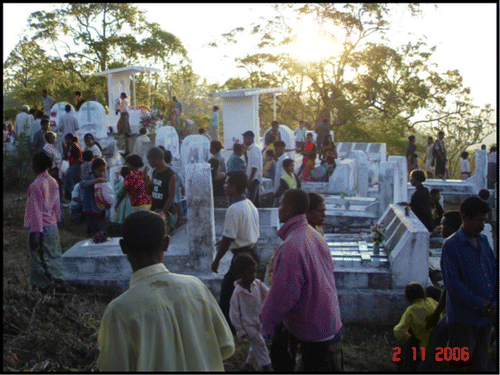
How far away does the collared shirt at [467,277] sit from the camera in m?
3.70

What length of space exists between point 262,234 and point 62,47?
23941 millimetres

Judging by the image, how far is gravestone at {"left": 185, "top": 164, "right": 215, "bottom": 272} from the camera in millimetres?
6402

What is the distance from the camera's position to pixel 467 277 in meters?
3.73

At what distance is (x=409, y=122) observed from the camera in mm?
26094

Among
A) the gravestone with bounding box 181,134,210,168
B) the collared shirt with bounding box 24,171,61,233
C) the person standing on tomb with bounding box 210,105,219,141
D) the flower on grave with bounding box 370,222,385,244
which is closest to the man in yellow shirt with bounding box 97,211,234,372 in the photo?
the collared shirt with bounding box 24,171,61,233

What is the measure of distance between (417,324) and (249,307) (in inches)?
54.9

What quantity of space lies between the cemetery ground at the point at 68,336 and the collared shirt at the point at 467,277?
1.51m

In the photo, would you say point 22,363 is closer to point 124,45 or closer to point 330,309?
point 330,309

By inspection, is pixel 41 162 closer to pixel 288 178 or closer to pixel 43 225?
pixel 43 225

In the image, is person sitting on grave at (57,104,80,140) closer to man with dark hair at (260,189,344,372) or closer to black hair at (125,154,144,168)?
black hair at (125,154,144,168)

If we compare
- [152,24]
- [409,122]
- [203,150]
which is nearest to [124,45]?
[152,24]

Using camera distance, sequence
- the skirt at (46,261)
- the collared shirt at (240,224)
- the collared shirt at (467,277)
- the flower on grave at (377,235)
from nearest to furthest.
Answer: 1. the collared shirt at (467,277)
2. the collared shirt at (240,224)
3. the skirt at (46,261)
4. the flower on grave at (377,235)

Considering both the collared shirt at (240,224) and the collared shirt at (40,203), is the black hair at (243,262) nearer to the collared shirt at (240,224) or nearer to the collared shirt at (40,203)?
the collared shirt at (240,224)

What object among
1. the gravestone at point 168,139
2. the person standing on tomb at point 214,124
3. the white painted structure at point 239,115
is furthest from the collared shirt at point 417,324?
the person standing on tomb at point 214,124
